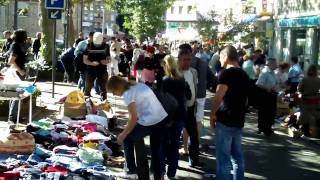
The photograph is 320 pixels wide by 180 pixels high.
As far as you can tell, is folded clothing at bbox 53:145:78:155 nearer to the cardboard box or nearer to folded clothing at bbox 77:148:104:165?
folded clothing at bbox 77:148:104:165

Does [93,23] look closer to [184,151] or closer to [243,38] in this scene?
[243,38]

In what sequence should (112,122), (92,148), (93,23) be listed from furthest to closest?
(93,23)
(112,122)
(92,148)

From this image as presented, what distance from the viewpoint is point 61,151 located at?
770 centimetres

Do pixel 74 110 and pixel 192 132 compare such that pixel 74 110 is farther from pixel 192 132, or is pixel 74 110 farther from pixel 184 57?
pixel 184 57

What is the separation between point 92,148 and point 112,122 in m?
2.87

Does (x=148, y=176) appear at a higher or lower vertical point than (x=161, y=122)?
lower

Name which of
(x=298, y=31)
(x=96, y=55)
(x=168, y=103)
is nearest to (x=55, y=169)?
(x=168, y=103)

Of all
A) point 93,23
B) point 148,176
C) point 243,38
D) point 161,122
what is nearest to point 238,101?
point 161,122

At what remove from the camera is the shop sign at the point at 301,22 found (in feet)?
79.6

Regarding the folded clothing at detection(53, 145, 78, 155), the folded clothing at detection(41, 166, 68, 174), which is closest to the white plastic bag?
the folded clothing at detection(53, 145, 78, 155)

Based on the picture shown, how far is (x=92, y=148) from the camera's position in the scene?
26.2 feet

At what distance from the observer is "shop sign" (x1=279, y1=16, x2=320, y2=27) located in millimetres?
24266

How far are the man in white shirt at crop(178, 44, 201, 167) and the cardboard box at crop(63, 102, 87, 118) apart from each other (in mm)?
2880

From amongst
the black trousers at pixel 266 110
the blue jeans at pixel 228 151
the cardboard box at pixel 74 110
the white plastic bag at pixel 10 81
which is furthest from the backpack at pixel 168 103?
the black trousers at pixel 266 110
